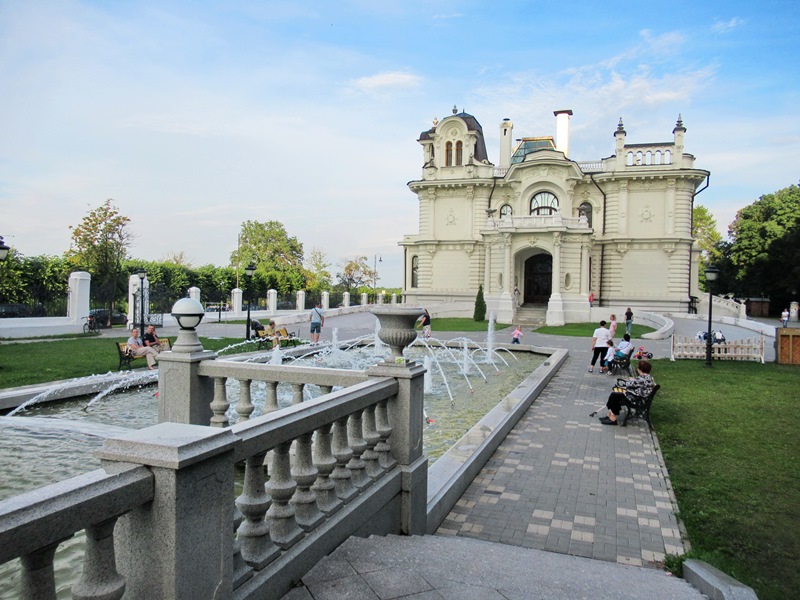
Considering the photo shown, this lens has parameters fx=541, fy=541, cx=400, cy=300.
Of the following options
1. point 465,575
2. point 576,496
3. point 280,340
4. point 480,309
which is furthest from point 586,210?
point 465,575

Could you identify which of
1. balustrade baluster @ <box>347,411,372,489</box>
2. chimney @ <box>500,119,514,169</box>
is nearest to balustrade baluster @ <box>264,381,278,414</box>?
balustrade baluster @ <box>347,411,372,489</box>

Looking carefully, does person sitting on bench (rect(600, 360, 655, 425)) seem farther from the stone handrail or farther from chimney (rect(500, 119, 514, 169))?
chimney (rect(500, 119, 514, 169))

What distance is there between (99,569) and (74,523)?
1.01 feet

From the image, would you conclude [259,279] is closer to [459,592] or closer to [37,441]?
[37,441]

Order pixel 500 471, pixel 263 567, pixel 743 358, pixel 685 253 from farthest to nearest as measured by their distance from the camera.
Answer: pixel 685 253, pixel 743 358, pixel 500 471, pixel 263 567

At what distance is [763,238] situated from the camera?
5078 cm

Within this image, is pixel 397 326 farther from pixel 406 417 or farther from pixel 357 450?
pixel 357 450

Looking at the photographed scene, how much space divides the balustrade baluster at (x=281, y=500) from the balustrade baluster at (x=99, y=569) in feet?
3.73

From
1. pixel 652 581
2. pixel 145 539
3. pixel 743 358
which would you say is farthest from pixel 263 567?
pixel 743 358

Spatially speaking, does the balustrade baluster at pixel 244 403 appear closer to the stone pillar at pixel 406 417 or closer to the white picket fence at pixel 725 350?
the stone pillar at pixel 406 417

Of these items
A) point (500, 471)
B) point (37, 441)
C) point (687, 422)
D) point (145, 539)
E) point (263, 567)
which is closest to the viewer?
point (145, 539)

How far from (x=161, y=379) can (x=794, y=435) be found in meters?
9.17

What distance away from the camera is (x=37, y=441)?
7.45 m

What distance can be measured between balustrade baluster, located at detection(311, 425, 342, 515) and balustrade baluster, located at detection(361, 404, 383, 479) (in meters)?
0.53
